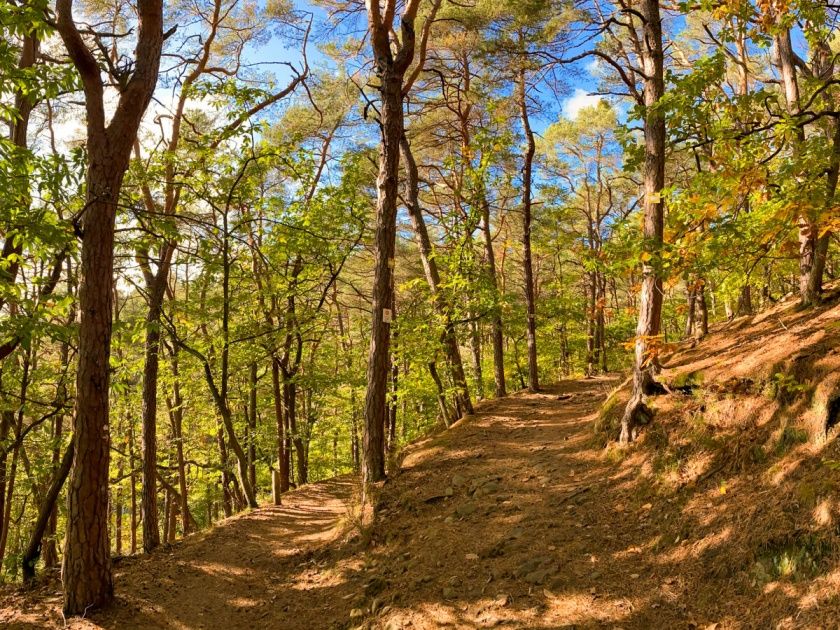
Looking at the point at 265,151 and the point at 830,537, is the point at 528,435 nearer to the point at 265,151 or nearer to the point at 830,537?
the point at 830,537

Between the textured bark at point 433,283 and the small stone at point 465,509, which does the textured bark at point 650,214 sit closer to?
the small stone at point 465,509

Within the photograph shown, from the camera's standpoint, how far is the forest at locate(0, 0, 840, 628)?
187 inches

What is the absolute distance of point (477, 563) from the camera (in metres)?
4.73

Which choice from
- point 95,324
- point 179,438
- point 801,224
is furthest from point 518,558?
point 179,438

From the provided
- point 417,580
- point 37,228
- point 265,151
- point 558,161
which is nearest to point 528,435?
point 417,580

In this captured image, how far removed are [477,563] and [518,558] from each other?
15.6 inches

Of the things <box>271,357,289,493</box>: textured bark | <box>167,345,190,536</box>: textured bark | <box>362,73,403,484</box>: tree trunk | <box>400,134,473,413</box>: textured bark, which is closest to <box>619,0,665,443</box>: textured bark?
<box>362,73,403,484</box>: tree trunk

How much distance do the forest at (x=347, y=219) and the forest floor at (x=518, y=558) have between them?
73cm

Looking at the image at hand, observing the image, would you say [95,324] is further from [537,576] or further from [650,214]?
[650,214]

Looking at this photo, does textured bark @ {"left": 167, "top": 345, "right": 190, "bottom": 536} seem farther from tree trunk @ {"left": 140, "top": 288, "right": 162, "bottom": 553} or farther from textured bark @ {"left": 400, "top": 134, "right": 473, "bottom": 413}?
textured bark @ {"left": 400, "top": 134, "right": 473, "bottom": 413}

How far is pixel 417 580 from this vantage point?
4770mm

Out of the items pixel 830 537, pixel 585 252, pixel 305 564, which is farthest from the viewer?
pixel 305 564

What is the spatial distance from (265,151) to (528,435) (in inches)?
250

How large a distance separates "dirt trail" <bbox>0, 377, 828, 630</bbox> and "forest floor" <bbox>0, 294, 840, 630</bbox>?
0.06 ft
